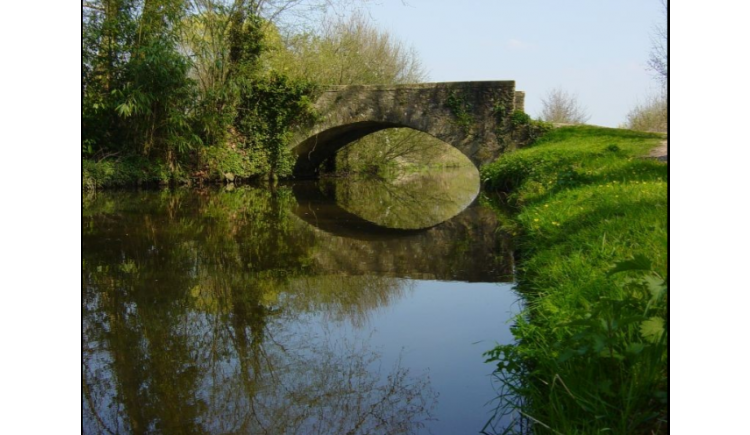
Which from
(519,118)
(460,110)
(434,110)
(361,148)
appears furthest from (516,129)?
(361,148)

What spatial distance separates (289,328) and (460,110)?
1237 centimetres

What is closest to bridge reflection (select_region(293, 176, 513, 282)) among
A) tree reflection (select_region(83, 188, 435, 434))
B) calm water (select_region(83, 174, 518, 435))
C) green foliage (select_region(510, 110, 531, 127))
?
calm water (select_region(83, 174, 518, 435))

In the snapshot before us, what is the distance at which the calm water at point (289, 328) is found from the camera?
7.95 feet

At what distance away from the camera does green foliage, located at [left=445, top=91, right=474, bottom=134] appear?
15062 millimetres

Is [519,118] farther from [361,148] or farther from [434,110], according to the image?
[361,148]

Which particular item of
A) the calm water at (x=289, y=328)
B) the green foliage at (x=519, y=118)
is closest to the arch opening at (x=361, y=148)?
the green foliage at (x=519, y=118)

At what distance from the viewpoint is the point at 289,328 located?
3.47 m

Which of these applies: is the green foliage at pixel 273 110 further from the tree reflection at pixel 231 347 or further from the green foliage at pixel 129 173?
the tree reflection at pixel 231 347

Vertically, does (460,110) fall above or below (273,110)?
below

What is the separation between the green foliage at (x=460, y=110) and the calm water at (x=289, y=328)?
8.13 metres

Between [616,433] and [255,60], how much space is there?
15341 millimetres

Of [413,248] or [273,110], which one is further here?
[273,110]
